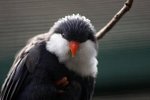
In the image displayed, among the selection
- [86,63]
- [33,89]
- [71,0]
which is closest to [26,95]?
[33,89]

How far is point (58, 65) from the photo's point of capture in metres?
2.87

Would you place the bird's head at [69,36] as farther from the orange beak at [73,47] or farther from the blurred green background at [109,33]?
the blurred green background at [109,33]

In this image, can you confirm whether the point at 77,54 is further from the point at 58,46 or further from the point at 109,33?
the point at 109,33

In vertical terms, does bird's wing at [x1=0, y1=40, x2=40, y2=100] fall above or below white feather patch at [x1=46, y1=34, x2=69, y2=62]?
below

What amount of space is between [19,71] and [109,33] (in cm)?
51

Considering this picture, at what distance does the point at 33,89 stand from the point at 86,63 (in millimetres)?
203

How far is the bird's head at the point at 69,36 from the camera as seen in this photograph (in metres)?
2.86

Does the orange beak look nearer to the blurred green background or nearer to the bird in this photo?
the bird

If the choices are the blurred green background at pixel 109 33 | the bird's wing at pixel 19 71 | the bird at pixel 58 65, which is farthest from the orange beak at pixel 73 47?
the blurred green background at pixel 109 33

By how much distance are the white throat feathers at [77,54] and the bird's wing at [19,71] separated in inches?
2.4

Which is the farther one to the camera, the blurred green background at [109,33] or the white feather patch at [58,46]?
the blurred green background at [109,33]

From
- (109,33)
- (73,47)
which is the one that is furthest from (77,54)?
(109,33)

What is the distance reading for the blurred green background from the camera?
318 centimetres

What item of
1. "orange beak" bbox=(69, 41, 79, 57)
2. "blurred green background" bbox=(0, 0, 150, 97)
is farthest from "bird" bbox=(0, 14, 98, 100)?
"blurred green background" bbox=(0, 0, 150, 97)
